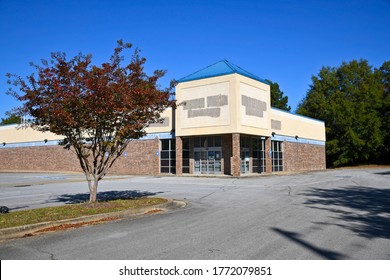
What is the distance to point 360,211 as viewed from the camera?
1088 cm

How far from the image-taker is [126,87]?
11.5 meters

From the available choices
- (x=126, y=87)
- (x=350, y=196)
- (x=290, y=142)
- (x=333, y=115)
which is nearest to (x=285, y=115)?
(x=290, y=142)

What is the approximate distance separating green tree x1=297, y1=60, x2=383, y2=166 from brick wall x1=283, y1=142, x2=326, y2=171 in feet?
14.0

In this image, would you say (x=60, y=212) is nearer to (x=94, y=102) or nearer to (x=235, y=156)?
(x=94, y=102)

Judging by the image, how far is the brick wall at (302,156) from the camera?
4125 centimetres

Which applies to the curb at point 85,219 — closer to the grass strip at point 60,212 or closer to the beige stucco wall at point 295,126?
the grass strip at point 60,212

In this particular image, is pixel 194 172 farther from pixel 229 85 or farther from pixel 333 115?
pixel 333 115

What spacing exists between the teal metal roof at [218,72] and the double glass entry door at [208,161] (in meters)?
6.76

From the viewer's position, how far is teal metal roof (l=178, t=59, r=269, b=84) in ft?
105

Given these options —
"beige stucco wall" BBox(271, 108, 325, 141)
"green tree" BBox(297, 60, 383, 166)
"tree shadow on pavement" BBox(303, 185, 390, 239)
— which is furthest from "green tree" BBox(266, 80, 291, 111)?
"tree shadow on pavement" BBox(303, 185, 390, 239)

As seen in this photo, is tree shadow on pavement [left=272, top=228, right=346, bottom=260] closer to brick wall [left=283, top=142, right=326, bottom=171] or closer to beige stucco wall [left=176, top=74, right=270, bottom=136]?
beige stucco wall [left=176, top=74, right=270, bottom=136]

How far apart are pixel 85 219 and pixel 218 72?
25.1 meters

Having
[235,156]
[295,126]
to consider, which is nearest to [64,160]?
[235,156]

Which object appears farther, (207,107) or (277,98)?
(277,98)
